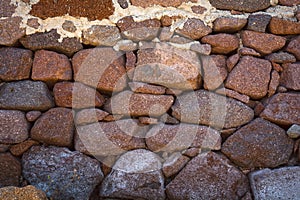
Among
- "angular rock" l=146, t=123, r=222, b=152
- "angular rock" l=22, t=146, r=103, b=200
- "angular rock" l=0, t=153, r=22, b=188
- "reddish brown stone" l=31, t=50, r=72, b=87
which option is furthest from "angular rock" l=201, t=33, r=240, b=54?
"angular rock" l=0, t=153, r=22, b=188

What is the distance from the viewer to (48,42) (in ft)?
8.00

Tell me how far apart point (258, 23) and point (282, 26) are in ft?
0.53

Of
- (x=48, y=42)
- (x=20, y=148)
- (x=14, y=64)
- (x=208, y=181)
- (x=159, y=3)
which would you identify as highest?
(x=159, y=3)

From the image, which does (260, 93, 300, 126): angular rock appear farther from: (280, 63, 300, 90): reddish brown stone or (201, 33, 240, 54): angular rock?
(201, 33, 240, 54): angular rock

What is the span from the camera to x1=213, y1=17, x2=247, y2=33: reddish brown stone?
8.24ft

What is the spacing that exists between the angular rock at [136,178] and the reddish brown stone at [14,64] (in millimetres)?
817

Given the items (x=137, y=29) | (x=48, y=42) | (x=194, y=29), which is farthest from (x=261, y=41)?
(x=48, y=42)

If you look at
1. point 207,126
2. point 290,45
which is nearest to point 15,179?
point 207,126

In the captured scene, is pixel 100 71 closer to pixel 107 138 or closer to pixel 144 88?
pixel 144 88

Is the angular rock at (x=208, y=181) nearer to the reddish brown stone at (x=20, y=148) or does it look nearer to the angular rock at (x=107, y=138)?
the angular rock at (x=107, y=138)

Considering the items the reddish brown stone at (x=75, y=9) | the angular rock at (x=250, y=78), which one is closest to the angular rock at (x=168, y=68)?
the angular rock at (x=250, y=78)

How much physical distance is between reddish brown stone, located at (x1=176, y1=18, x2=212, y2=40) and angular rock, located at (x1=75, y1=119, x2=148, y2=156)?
675mm

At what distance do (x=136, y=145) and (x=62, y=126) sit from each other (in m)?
0.47

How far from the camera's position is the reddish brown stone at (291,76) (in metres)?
2.48
